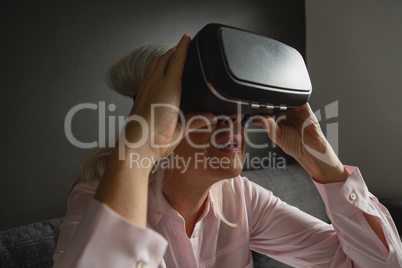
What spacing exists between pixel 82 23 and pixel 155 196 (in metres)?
0.81

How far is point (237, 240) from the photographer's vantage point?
1070 millimetres

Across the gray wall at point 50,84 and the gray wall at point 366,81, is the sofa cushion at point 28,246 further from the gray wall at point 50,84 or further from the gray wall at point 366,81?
the gray wall at point 366,81

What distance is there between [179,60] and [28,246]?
65 centimetres

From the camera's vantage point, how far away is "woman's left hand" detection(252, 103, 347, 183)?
39.5 inches

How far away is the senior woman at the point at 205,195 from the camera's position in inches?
25.3

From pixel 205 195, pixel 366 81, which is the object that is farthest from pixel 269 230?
pixel 366 81

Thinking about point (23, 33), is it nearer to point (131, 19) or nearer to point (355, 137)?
point (131, 19)

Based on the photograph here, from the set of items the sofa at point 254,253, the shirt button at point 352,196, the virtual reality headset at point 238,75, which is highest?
the virtual reality headset at point 238,75

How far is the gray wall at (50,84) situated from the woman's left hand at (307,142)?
2.42ft

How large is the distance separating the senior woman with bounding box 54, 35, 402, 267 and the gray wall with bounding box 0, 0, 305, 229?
0.34m

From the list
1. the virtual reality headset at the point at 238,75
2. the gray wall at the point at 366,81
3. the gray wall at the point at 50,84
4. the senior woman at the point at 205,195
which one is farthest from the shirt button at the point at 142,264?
the gray wall at the point at 366,81

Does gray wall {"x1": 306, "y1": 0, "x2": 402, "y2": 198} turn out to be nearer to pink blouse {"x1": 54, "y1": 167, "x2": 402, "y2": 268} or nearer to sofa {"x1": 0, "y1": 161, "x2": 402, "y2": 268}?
sofa {"x1": 0, "y1": 161, "x2": 402, "y2": 268}

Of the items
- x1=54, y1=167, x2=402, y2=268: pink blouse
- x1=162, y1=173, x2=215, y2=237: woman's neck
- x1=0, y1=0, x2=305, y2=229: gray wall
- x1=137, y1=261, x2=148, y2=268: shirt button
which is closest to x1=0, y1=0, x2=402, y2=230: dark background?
x1=0, y1=0, x2=305, y2=229: gray wall

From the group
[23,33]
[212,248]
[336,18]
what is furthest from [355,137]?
[23,33]
